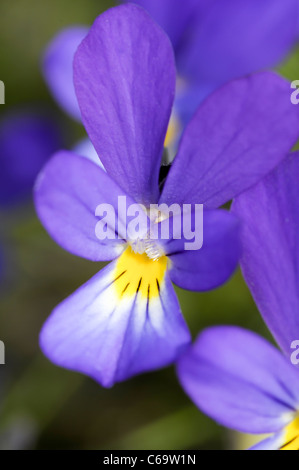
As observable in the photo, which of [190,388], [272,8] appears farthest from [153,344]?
[272,8]

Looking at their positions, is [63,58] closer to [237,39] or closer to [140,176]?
[237,39]

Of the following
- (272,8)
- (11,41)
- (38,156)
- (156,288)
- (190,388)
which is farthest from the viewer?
(11,41)

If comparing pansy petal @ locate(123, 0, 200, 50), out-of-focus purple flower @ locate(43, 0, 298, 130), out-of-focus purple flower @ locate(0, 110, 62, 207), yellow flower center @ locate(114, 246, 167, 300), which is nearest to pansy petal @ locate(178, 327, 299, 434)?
yellow flower center @ locate(114, 246, 167, 300)

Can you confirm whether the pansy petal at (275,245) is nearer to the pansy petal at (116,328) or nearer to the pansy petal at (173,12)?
the pansy petal at (116,328)

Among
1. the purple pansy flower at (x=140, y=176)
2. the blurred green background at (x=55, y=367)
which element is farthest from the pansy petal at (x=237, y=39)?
the purple pansy flower at (x=140, y=176)

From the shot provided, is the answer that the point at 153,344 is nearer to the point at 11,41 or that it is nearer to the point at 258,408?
the point at 258,408

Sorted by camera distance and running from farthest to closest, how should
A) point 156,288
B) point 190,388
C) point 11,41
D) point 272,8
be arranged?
point 11,41, point 272,8, point 156,288, point 190,388

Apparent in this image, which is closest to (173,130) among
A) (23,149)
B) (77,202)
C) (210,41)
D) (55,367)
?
(210,41)
